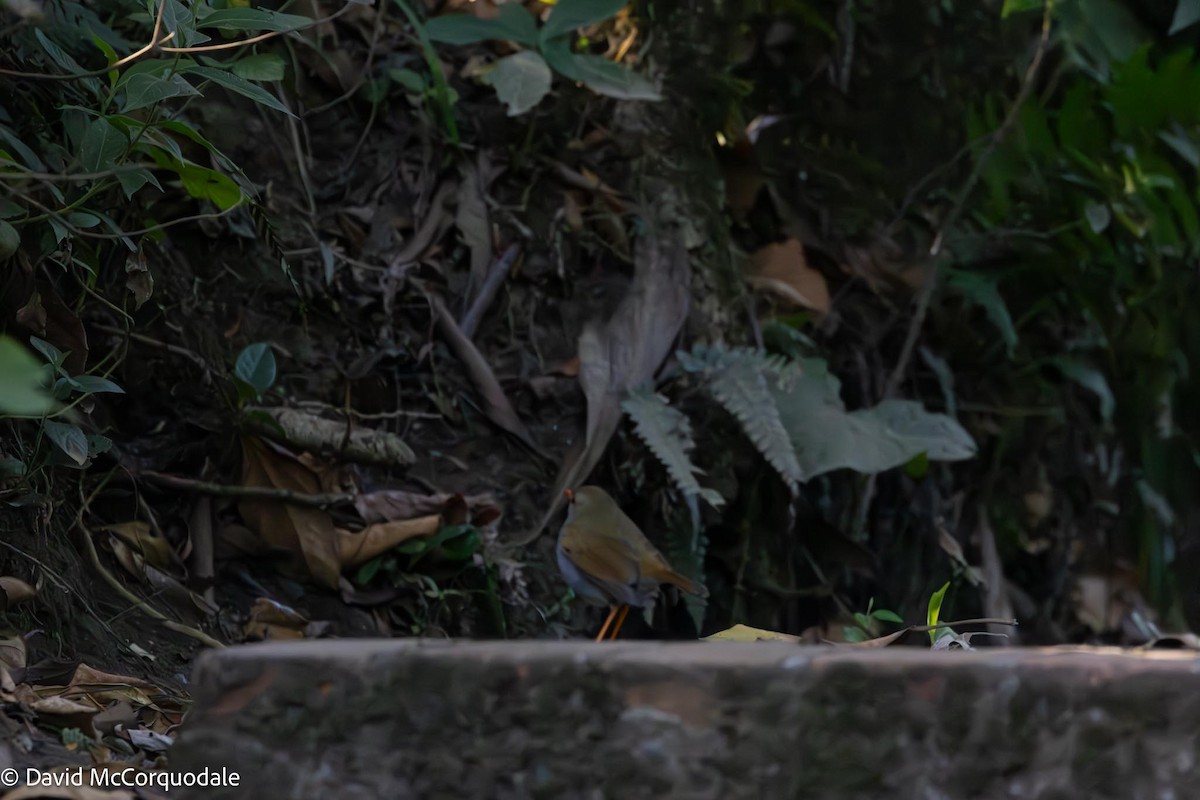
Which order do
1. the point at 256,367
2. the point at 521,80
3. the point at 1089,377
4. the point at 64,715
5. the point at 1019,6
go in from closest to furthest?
1. the point at 64,715
2. the point at 256,367
3. the point at 521,80
4. the point at 1019,6
5. the point at 1089,377

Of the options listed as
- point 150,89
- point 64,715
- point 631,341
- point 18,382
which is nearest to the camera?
point 18,382

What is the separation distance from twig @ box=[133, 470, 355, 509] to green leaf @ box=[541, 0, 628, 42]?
1345 millimetres

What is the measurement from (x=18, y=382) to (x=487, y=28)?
89.7 inches

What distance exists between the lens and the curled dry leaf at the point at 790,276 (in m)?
3.15

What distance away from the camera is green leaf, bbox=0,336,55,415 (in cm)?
67

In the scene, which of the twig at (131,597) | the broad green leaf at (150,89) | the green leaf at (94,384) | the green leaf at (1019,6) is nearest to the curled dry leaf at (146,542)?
the twig at (131,597)

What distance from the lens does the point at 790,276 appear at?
3211 mm

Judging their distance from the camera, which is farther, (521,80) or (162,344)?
(521,80)

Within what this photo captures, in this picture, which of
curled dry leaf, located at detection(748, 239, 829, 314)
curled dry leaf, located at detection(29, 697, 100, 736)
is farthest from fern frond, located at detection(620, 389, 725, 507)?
curled dry leaf, located at detection(29, 697, 100, 736)

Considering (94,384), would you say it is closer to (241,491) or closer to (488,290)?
(241,491)

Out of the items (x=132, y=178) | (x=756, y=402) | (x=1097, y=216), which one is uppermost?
(x=132, y=178)

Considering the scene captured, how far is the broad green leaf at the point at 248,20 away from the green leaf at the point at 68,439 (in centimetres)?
65

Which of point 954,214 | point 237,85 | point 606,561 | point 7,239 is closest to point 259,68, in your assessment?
point 237,85

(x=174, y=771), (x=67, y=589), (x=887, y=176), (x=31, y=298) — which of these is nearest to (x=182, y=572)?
(x=67, y=589)
